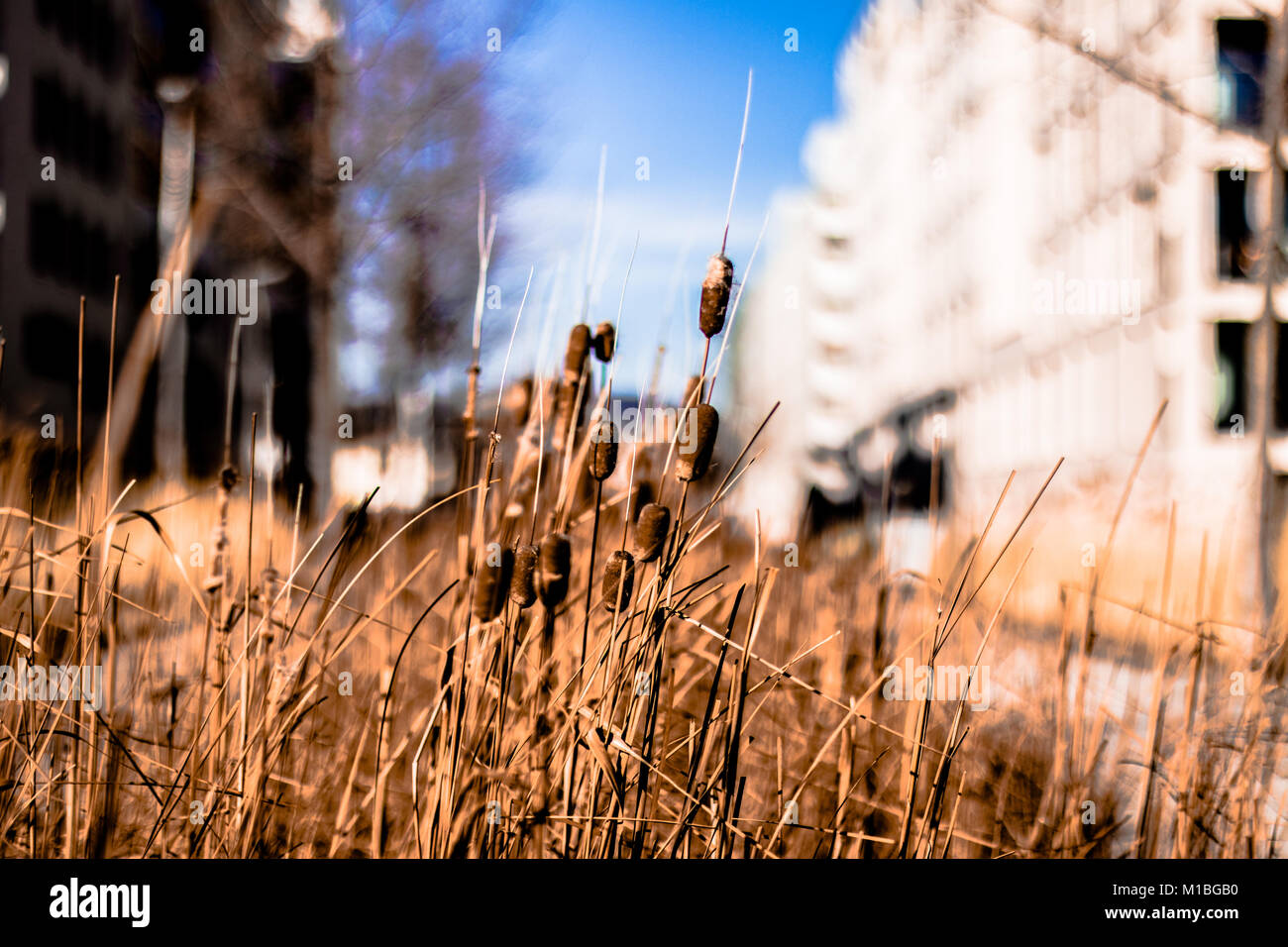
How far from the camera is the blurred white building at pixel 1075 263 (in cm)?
187

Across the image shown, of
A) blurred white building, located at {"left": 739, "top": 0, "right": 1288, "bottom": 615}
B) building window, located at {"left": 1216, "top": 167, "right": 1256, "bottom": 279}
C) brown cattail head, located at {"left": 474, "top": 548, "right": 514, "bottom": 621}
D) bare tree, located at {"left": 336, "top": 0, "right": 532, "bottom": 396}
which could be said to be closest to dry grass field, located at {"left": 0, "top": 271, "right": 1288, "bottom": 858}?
brown cattail head, located at {"left": 474, "top": 548, "right": 514, "bottom": 621}

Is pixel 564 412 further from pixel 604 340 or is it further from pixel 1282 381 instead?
pixel 1282 381

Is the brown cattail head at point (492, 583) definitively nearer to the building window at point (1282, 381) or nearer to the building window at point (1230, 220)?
the building window at point (1282, 381)

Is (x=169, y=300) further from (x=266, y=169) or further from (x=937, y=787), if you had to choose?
(x=266, y=169)

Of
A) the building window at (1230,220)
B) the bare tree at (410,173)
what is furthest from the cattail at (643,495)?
the building window at (1230,220)

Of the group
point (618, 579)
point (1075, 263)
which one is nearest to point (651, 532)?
point (618, 579)

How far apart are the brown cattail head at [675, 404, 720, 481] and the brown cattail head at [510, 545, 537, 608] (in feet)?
0.36

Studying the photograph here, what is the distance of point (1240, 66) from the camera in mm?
2676

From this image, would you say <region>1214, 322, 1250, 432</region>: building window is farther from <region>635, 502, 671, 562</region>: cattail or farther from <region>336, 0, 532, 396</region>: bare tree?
<region>635, 502, 671, 562</region>: cattail

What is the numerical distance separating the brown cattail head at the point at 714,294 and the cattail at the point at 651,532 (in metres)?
0.12

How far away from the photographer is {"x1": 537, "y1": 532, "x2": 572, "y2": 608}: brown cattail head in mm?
505

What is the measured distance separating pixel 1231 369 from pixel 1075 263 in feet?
4.09

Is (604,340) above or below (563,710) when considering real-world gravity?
above

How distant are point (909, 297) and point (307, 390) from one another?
15.0 metres
